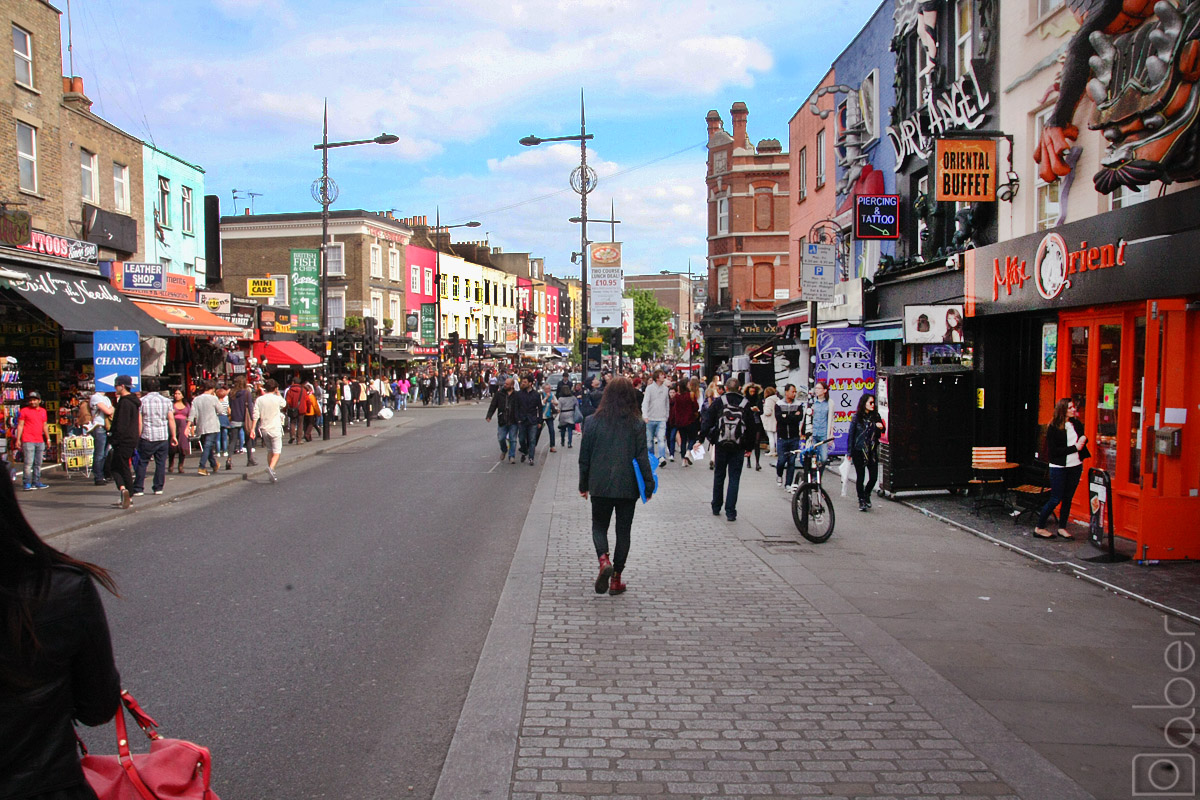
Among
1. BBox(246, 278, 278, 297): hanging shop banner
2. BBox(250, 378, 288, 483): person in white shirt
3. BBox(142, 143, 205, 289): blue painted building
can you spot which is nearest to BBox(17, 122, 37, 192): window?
BBox(142, 143, 205, 289): blue painted building

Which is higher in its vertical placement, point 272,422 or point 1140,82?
point 1140,82

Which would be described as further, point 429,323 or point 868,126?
point 429,323

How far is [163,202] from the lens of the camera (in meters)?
23.8

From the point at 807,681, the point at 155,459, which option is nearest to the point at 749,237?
the point at 155,459

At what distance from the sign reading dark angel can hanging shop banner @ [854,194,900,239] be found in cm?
583

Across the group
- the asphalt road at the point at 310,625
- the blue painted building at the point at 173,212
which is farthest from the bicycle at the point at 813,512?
the blue painted building at the point at 173,212

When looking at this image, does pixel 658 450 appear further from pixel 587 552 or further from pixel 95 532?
pixel 95 532

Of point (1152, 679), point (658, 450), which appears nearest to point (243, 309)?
point (658, 450)

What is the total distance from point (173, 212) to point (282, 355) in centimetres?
546

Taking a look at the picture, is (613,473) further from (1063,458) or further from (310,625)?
(1063,458)

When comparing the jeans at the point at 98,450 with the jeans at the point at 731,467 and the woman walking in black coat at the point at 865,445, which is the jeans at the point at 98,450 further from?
the woman walking in black coat at the point at 865,445

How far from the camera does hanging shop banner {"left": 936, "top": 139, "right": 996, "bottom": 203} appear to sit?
509 inches

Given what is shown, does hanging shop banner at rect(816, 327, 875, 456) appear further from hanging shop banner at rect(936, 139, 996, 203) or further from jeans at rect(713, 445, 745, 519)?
jeans at rect(713, 445, 745, 519)

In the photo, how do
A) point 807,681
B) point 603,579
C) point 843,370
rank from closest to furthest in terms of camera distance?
point 807,681 → point 603,579 → point 843,370
